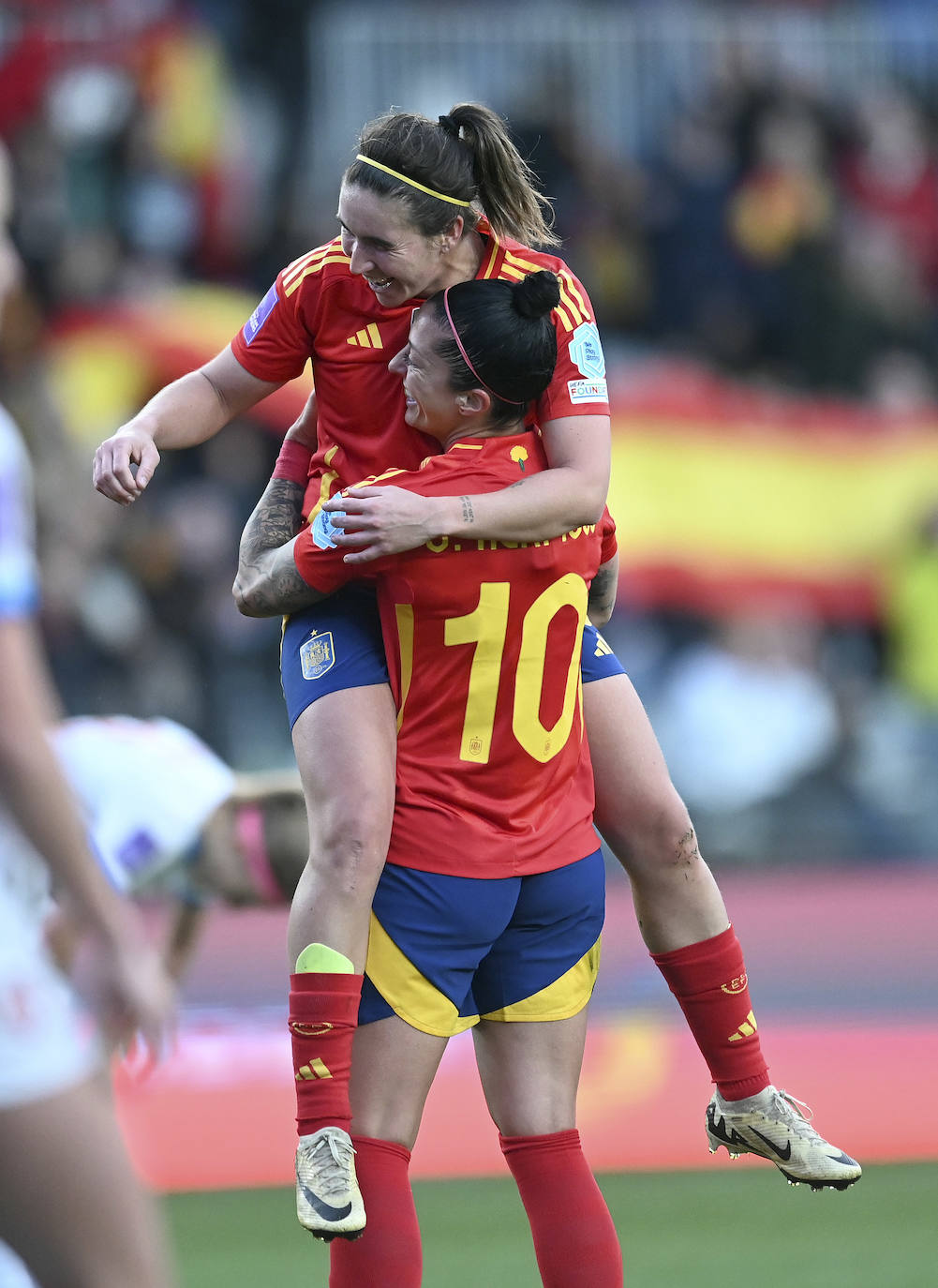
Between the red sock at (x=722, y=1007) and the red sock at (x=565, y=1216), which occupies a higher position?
the red sock at (x=722, y=1007)

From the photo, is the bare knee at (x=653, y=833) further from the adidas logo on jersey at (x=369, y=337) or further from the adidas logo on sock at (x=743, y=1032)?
the adidas logo on jersey at (x=369, y=337)

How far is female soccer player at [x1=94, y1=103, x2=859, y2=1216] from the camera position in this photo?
3.26 metres

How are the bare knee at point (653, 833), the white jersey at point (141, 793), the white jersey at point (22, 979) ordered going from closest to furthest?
1. the white jersey at point (22, 979)
2. the bare knee at point (653, 833)
3. the white jersey at point (141, 793)

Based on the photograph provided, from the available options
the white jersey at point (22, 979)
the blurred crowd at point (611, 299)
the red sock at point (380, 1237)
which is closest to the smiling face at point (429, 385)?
the white jersey at point (22, 979)

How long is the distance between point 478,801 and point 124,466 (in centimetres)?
87

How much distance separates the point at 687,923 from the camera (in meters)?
3.70

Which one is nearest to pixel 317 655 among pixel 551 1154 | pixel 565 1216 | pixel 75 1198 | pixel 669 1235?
pixel 551 1154

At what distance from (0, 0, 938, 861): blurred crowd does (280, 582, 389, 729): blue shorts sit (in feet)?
19.4

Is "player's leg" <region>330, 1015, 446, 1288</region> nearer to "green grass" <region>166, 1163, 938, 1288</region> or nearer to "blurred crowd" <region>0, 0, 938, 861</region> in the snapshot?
"green grass" <region>166, 1163, 938, 1288</region>

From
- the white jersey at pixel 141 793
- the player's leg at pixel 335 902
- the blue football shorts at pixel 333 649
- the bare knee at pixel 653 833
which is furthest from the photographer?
the white jersey at pixel 141 793

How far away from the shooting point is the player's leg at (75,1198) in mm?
2336

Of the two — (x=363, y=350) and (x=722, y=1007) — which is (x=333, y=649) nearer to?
(x=363, y=350)

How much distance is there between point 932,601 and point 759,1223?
5.43m

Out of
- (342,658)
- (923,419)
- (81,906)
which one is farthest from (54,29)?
(81,906)
